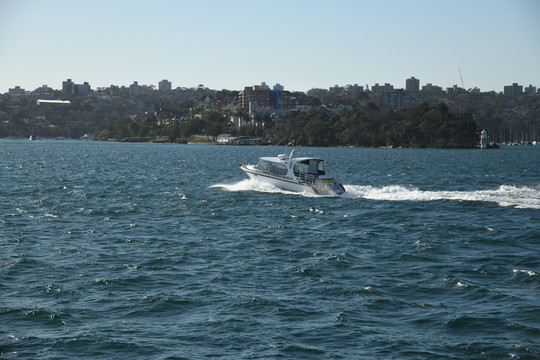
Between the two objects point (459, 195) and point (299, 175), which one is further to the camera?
point (299, 175)

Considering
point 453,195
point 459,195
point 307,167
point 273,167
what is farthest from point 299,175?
point 459,195

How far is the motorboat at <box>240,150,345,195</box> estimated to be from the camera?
1912 inches

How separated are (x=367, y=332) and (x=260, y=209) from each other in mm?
24210

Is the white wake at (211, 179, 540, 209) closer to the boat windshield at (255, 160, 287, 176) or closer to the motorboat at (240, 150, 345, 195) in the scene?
the motorboat at (240, 150, 345, 195)

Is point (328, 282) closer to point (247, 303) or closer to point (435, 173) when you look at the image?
point (247, 303)

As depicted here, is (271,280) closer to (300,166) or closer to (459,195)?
(459,195)

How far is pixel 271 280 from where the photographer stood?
23516 millimetres

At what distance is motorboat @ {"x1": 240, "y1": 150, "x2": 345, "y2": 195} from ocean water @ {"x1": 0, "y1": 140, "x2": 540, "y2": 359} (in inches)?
187

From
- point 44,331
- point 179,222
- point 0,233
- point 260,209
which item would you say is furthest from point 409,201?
point 44,331

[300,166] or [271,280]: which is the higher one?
[300,166]

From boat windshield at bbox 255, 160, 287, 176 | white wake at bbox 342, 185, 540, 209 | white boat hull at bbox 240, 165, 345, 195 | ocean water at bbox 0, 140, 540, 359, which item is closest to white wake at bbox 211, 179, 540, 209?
white wake at bbox 342, 185, 540, 209

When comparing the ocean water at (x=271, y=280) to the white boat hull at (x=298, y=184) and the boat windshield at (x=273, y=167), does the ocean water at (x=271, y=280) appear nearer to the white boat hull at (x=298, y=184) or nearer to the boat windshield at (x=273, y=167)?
the white boat hull at (x=298, y=184)

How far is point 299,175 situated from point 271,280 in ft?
88.5

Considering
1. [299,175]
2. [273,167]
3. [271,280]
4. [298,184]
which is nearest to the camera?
[271,280]
